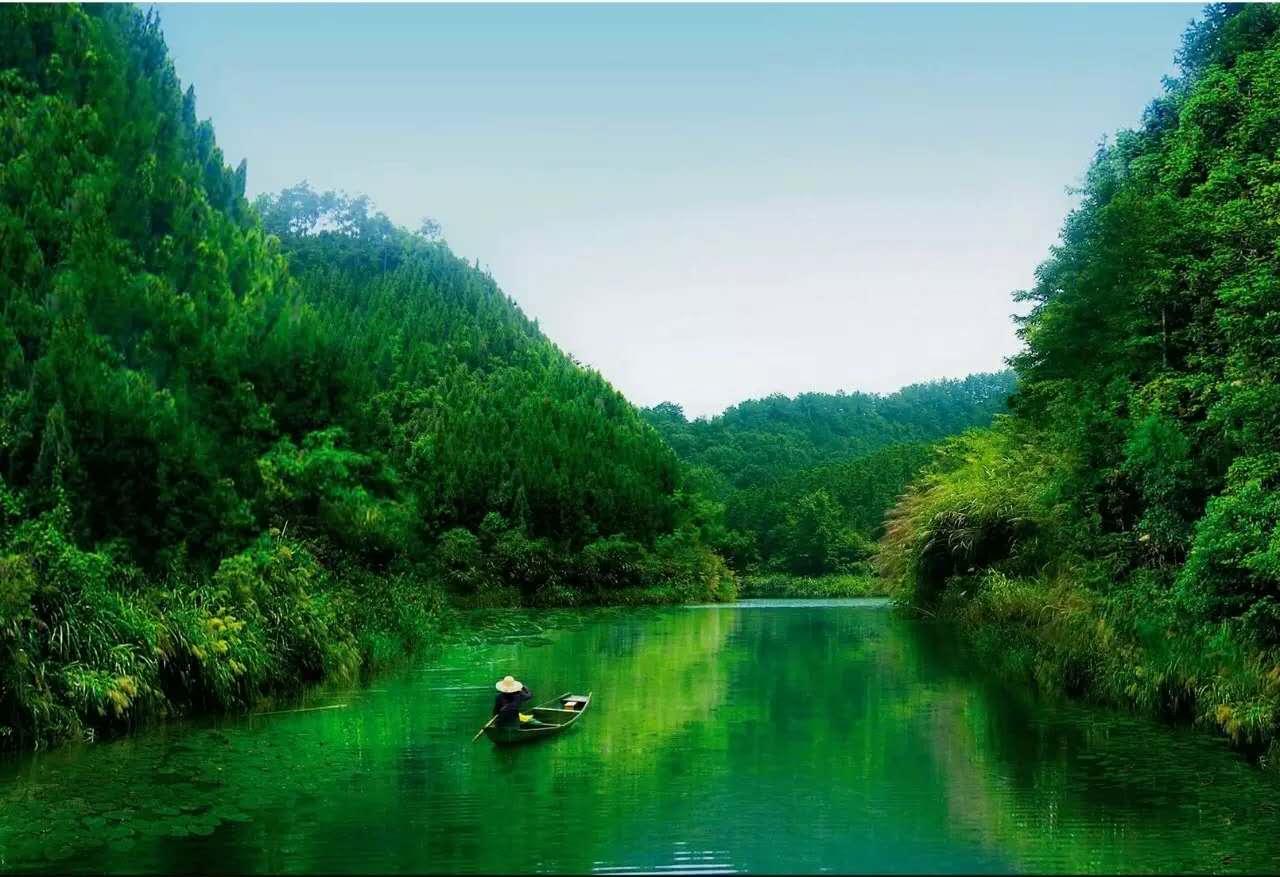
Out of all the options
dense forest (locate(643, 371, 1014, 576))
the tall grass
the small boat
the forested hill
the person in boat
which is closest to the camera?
the tall grass

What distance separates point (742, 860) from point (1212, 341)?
14128 mm

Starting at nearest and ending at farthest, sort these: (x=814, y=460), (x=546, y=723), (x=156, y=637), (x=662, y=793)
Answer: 1. (x=662, y=793)
2. (x=156, y=637)
3. (x=546, y=723)
4. (x=814, y=460)

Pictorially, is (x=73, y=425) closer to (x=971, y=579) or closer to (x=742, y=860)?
(x=742, y=860)

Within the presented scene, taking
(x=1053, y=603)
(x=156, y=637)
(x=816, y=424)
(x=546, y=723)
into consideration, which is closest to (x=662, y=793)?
(x=546, y=723)

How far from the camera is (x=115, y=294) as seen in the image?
789 inches

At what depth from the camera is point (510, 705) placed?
1738 cm

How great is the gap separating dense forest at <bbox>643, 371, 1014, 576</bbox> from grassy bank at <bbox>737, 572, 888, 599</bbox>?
2.73m

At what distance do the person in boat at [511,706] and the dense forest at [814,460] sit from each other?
6682 cm

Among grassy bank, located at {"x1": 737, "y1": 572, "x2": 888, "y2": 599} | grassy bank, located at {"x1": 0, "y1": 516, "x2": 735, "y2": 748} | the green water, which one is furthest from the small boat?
grassy bank, located at {"x1": 737, "y1": 572, "x2": 888, "y2": 599}

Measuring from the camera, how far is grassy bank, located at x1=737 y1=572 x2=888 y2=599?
289 feet

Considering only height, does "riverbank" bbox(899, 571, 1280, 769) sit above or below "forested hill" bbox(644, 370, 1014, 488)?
below

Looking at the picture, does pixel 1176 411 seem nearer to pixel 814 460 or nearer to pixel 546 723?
pixel 546 723

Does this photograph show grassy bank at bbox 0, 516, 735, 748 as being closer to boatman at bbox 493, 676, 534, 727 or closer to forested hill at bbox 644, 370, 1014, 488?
boatman at bbox 493, 676, 534, 727

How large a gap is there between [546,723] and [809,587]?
7693cm
